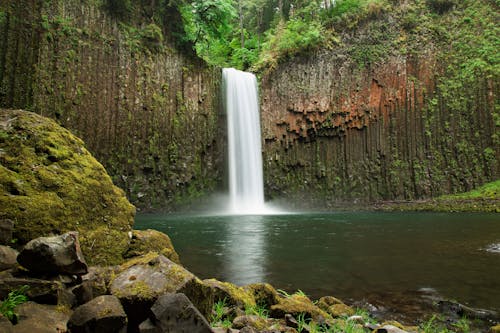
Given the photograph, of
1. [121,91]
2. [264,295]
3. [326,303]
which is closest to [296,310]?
[264,295]

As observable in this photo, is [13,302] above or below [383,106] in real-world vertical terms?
below

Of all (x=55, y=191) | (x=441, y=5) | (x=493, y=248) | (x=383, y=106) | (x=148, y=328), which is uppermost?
(x=441, y=5)

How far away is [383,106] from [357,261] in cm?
2308

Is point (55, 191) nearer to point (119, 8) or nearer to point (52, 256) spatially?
point (52, 256)

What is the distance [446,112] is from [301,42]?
503 inches

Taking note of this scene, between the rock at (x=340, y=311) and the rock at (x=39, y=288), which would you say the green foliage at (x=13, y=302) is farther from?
the rock at (x=340, y=311)

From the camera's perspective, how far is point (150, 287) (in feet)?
9.06

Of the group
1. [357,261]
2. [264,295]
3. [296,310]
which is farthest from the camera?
[357,261]

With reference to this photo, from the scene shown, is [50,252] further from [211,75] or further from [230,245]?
[211,75]

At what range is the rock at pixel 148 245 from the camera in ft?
17.0

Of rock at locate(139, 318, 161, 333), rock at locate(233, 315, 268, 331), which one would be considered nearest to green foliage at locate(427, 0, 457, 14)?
rock at locate(233, 315, 268, 331)

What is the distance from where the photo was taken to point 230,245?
1030cm

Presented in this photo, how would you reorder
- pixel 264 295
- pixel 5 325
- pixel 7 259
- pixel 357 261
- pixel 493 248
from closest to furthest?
1. pixel 5 325
2. pixel 7 259
3. pixel 264 295
4. pixel 357 261
5. pixel 493 248

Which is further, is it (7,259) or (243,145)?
(243,145)
